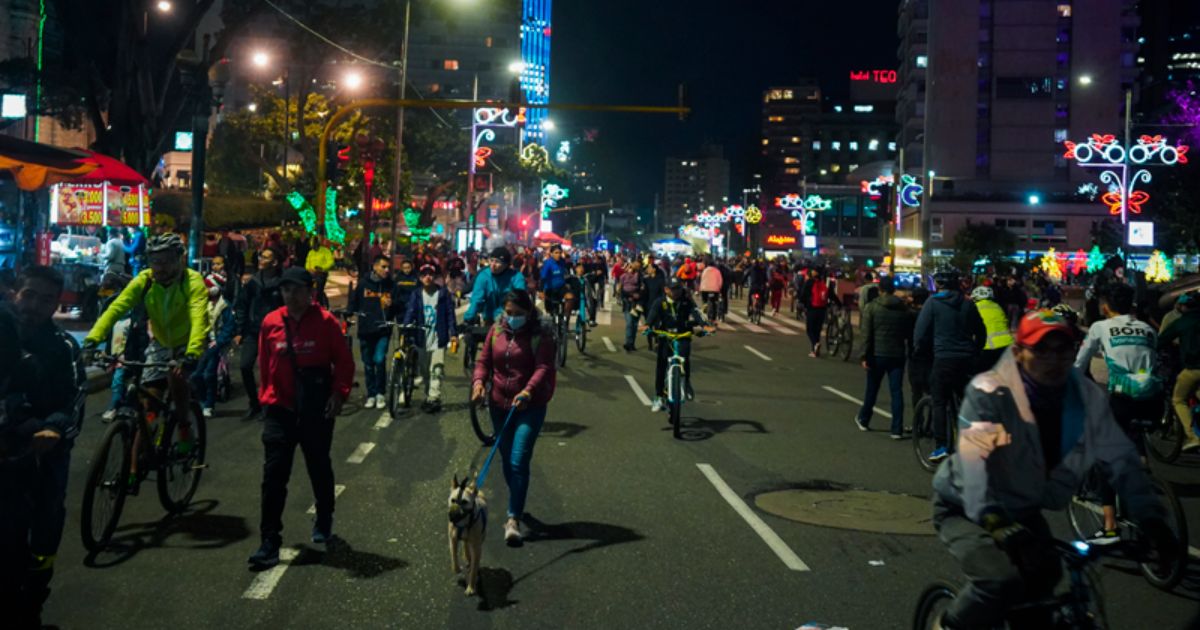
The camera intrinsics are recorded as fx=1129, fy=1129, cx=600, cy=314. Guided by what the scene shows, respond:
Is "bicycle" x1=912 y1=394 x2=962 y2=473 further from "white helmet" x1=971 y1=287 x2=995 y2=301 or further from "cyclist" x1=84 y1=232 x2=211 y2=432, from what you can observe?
"cyclist" x1=84 y1=232 x2=211 y2=432

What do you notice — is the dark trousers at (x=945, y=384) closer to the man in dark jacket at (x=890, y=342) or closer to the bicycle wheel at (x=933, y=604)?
the man in dark jacket at (x=890, y=342)

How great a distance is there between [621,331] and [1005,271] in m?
21.5

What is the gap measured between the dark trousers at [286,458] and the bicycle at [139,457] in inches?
40.0

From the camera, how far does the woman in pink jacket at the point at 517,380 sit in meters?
7.45

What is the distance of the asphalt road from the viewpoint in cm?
589

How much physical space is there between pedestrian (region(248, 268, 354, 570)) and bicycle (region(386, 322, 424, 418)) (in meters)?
5.96

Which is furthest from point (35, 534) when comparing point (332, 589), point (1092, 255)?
point (1092, 255)

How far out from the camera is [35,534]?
5.47m

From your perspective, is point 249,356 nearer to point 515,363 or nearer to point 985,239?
point 515,363

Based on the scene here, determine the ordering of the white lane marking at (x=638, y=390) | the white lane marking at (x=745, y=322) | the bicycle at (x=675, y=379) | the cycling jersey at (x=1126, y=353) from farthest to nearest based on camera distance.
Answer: the white lane marking at (x=745, y=322) → the white lane marking at (x=638, y=390) → the bicycle at (x=675, y=379) → the cycling jersey at (x=1126, y=353)

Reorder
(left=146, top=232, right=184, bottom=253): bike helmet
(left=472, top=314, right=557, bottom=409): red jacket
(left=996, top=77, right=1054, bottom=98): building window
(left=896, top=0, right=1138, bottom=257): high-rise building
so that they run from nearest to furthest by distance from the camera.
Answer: (left=472, top=314, right=557, bottom=409): red jacket
(left=146, top=232, right=184, bottom=253): bike helmet
(left=896, top=0, right=1138, bottom=257): high-rise building
(left=996, top=77, right=1054, bottom=98): building window

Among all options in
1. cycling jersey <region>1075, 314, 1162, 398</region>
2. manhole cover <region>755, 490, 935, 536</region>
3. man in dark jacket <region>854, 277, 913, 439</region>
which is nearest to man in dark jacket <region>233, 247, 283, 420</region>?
manhole cover <region>755, 490, 935, 536</region>

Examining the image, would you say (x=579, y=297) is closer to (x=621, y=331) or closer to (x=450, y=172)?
(x=621, y=331)

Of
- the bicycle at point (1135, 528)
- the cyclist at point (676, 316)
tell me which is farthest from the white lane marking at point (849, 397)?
the bicycle at point (1135, 528)
